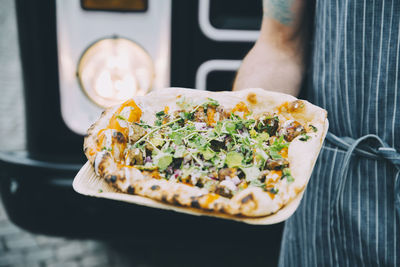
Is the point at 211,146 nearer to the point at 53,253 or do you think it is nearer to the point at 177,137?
the point at 177,137

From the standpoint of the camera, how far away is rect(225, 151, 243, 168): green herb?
4.39 ft

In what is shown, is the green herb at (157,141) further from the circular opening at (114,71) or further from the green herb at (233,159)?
the circular opening at (114,71)

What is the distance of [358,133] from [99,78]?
1.24m

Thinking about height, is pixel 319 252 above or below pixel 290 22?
below

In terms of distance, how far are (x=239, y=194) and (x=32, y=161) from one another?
1.43 meters

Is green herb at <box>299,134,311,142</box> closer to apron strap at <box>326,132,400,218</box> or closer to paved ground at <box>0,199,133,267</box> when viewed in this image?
apron strap at <box>326,132,400,218</box>

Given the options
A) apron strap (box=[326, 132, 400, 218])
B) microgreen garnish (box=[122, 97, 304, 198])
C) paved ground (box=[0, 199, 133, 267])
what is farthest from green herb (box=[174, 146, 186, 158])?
paved ground (box=[0, 199, 133, 267])

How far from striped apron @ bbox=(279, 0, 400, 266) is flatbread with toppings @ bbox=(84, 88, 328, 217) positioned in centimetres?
25

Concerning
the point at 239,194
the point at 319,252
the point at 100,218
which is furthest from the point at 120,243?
the point at 239,194

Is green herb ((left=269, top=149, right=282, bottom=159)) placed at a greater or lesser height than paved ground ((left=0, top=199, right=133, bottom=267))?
greater

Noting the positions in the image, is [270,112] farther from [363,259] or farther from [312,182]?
[363,259]

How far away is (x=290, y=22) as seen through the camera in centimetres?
177

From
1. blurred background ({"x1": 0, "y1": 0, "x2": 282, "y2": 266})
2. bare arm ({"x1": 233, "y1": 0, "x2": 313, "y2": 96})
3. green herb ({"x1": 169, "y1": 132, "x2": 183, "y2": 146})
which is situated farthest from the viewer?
blurred background ({"x1": 0, "y1": 0, "x2": 282, "y2": 266})

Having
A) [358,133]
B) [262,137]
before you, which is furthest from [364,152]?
[262,137]
